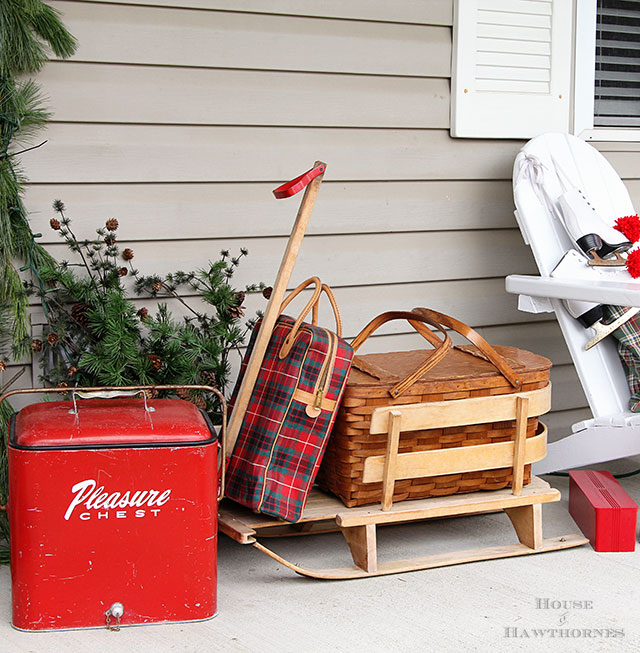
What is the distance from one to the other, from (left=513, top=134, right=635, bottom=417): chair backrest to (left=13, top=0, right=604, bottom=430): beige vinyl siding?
0.67 feet

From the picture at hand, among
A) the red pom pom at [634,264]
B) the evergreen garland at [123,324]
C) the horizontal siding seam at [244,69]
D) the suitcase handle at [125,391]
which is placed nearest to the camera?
the suitcase handle at [125,391]

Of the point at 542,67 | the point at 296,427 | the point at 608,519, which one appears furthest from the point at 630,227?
the point at 296,427

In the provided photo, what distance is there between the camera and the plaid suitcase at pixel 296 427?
2207 mm

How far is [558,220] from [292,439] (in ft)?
4.45

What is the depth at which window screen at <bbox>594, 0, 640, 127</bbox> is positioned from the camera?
11.4 feet

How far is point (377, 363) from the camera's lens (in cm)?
257

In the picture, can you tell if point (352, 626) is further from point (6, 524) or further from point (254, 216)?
point (254, 216)

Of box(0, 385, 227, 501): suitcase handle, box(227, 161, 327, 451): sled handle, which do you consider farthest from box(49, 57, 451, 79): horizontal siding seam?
box(0, 385, 227, 501): suitcase handle

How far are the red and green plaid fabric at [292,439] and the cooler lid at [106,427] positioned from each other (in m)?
0.21

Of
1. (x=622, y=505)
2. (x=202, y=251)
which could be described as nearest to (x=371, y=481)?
(x=622, y=505)

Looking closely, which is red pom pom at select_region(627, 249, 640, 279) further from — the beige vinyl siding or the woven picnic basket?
the beige vinyl siding

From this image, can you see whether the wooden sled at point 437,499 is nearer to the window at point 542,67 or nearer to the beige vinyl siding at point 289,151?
the beige vinyl siding at point 289,151

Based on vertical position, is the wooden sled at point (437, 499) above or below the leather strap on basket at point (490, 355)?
below

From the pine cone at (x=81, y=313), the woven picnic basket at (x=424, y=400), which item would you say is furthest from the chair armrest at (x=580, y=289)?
the pine cone at (x=81, y=313)
